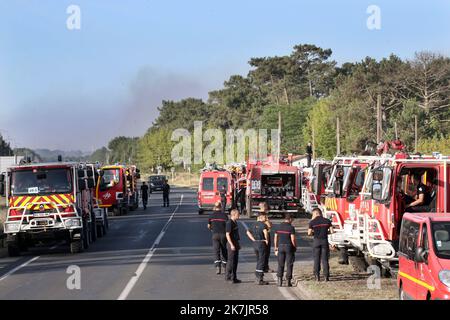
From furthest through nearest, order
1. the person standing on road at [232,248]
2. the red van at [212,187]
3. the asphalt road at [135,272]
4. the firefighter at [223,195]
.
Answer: the red van at [212,187], the firefighter at [223,195], the person standing on road at [232,248], the asphalt road at [135,272]

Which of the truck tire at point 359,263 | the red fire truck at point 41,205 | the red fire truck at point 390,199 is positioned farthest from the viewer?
the red fire truck at point 41,205

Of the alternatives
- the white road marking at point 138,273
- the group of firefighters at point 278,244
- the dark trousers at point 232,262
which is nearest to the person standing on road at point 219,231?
the group of firefighters at point 278,244

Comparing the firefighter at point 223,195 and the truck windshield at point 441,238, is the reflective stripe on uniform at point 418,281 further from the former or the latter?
the firefighter at point 223,195

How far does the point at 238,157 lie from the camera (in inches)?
3770

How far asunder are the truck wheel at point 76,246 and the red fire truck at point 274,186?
1602 cm

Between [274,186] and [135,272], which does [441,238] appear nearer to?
[135,272]

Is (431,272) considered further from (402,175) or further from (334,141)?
(334,141)

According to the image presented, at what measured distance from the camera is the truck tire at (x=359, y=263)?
72.3 ft

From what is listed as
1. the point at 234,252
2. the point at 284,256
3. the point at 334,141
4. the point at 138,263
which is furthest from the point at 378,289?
the point at 334,141

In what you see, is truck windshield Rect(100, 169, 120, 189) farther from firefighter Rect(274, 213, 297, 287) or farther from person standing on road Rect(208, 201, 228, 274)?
firefighter Rect(274, 213, 297, 287)

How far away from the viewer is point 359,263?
72.7 feet

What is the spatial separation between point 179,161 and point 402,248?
12813cm

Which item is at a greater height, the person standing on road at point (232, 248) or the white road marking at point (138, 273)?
the person standing on road at point (232, 248)

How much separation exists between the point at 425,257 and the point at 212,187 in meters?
34.9
